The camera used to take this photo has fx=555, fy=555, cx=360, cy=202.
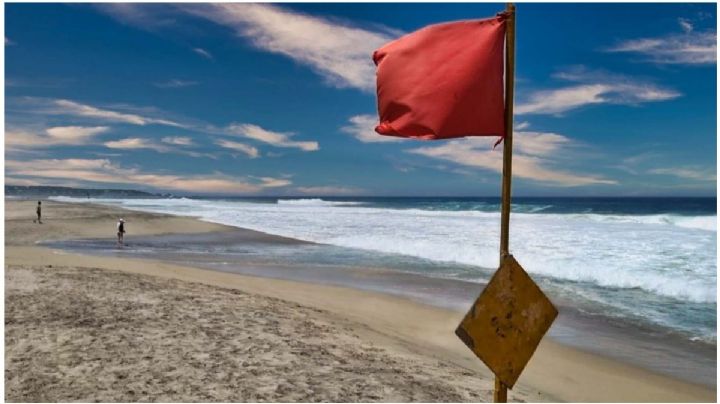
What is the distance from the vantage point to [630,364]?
8086 millimetres

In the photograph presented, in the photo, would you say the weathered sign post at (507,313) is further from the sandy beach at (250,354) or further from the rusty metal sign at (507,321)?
the sandy beach at (250,354)

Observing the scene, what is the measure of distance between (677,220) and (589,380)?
43549 millimetres

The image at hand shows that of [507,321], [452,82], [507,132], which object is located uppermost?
[452,82]

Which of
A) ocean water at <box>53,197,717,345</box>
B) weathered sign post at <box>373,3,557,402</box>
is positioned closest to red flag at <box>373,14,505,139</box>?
weathered sign post at <box>373,3,557,402</box>

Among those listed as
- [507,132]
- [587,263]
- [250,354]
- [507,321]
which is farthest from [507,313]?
[587,263]

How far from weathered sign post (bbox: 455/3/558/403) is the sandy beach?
2.37 meters

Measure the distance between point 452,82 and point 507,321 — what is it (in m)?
1.59

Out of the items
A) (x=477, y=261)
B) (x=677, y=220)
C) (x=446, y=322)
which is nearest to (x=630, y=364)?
(x=446, y=322)

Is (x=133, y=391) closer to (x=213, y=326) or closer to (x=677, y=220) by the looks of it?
(x=213, y=326)

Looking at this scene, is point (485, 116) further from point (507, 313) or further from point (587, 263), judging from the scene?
point (587, 263)

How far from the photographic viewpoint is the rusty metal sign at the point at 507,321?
349 centimetres

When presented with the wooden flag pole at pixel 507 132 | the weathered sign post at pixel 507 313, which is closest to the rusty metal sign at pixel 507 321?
the weathered sign post at pixel 507 313

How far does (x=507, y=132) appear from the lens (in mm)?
3682

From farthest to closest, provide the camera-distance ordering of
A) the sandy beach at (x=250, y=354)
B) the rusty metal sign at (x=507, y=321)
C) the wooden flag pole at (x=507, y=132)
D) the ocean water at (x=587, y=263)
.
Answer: the ocean water at (x=587, y=263) < the sandy beach at (x=250, y=354) < the wooden flag pole at (x=507, y=132) < the rusty metal sign at (x=507, y=321)
